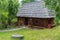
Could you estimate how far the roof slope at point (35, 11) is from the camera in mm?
28016

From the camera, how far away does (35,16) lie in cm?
2847

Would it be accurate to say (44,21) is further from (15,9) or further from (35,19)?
(15,9)

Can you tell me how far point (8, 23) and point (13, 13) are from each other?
6.71ft

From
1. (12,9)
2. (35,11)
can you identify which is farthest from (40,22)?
(12,9)

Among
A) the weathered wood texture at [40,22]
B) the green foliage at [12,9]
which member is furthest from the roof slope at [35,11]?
the green foliage at [12,9]

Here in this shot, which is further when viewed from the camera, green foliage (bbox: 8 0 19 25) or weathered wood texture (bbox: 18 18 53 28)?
green foliage (bbox: 8 0 19 25)

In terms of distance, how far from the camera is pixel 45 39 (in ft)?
67.3

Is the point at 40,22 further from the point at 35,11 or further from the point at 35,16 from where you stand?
the point at 35,11

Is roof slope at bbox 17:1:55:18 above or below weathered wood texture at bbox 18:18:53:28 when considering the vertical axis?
above

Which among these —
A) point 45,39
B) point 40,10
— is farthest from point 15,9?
point 45,39

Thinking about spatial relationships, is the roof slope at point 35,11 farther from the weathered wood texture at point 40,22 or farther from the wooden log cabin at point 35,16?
the weathered wood texture at point 40,22

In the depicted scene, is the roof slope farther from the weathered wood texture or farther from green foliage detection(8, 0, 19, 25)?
green foliage detection(8, 0, 19, 25)

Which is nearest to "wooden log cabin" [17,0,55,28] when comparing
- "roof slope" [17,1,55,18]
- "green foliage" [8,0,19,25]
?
"roof slope" [17,1,55,18]

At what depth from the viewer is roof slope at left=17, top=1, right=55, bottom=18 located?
2802 centimetres
